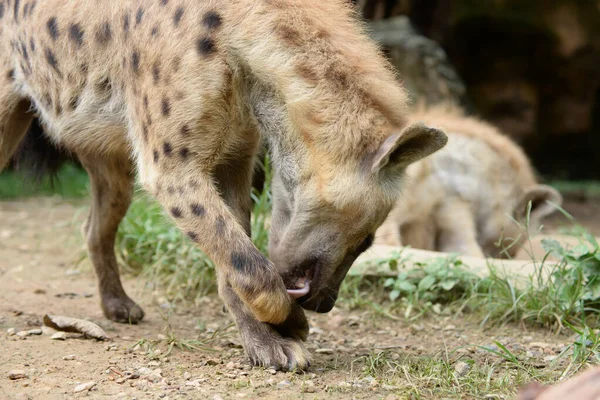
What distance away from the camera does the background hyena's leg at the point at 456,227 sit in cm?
638

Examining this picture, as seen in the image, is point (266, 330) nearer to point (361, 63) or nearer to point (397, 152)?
point (397, 152)

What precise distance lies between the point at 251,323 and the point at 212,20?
4.36 ft

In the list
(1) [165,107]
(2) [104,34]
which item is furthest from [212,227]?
(2) [104,34]

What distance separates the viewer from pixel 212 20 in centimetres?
346

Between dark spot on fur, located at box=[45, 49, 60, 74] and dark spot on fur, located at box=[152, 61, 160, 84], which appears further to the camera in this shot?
dark spot on fur, located at box=[45, 49, 60, 74]

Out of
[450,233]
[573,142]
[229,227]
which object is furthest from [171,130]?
[573,142]

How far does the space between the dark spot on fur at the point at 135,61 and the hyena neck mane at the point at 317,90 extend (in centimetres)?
52

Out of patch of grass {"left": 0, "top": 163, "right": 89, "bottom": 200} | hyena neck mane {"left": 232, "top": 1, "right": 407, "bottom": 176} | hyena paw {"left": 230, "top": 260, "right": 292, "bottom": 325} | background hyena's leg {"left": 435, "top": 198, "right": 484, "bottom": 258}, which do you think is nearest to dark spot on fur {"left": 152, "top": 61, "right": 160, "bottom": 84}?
hyena neck mane {"left": 232, "top": 1, "right": 407, "bottom": 176}

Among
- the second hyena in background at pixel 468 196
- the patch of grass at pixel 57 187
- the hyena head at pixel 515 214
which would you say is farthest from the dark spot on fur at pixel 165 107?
the patch of grass at pixel 57 187

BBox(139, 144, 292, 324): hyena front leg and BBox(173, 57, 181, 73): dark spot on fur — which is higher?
BBox(173, 57, 181, 73): dark spot on fur

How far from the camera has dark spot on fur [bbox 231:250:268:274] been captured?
331 cm

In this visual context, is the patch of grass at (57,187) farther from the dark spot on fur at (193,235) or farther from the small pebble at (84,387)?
the small pebble at (84,387)

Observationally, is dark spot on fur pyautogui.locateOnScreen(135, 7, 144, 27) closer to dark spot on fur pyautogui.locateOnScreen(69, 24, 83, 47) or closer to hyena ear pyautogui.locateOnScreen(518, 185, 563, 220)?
dark spot on fur pyautogui.locateOnScreen(69, 24, 83, 47)

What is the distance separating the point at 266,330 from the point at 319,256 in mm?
434
